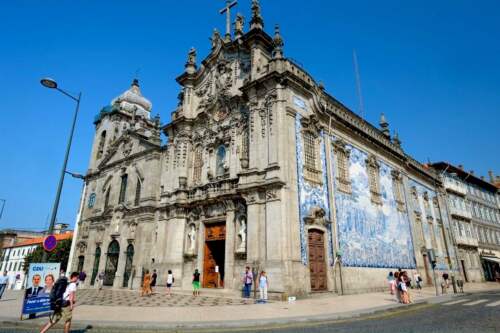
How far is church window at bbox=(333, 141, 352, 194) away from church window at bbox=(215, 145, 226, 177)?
7.92 m

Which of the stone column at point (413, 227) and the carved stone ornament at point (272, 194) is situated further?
the stone column at point (413, 227)

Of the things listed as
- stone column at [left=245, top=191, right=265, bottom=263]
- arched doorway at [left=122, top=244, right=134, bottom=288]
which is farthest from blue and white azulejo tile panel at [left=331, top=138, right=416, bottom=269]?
arched doorway at [left=122, top=244, right=134, bottom=288]

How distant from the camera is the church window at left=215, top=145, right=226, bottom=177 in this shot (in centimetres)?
2192

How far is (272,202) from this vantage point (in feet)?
Answer: 54.1

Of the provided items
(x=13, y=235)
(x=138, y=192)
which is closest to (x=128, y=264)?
(x=138, y=192)

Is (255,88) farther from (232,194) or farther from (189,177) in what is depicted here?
(189,177)

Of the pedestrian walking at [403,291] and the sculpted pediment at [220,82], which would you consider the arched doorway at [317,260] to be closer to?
the pedestrian walking at [403,291]

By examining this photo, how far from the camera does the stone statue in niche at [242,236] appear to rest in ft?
58.5

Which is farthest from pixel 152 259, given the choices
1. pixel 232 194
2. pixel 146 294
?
pixel 232 194

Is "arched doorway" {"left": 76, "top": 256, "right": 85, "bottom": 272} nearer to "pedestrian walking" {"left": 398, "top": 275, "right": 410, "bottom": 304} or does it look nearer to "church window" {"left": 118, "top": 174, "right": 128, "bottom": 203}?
"church window" {"left": 118, "top": 174, "right": 128, "bottom": 203}

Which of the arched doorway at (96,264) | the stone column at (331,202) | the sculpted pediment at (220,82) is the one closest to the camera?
the stone column at (331,202)

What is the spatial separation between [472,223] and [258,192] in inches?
1520

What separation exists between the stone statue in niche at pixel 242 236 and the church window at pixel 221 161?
178 inches

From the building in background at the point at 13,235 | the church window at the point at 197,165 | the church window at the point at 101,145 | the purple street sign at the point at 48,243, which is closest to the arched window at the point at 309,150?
the church window at the point at 197,165
